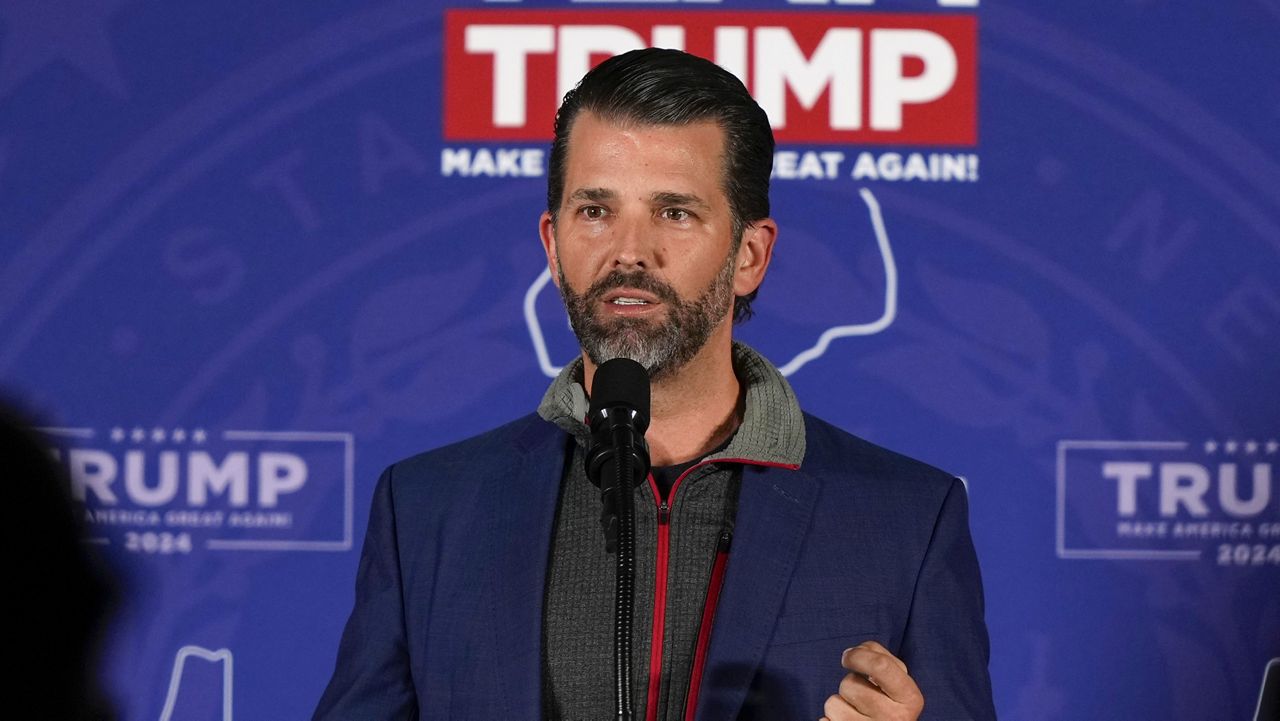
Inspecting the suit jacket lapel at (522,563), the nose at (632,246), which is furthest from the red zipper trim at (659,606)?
the nose at (632,246)

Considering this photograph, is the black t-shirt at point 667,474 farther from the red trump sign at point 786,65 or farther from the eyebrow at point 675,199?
the red trump sign at point 786,65

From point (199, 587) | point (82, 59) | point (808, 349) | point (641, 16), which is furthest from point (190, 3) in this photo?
point (808, 349)

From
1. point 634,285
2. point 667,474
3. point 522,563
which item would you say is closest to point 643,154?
point 634,285

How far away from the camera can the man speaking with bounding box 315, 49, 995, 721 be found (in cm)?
150

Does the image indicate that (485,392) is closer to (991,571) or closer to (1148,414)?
(991,571)

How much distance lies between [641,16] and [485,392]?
683mm

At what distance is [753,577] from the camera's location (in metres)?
1.51

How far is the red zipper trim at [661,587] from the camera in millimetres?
1483

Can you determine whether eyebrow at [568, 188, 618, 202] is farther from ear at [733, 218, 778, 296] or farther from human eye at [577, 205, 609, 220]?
ear at [733, 218, 778, 296]

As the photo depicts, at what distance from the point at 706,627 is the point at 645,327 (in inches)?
12.7

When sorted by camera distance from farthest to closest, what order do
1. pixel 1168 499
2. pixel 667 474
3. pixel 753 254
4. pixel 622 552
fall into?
pixel 1168 499
pixel 753 254
pixel 667 474
pixel 622 552

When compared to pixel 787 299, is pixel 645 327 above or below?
below

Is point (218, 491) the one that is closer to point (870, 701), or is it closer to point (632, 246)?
point (632, 246)

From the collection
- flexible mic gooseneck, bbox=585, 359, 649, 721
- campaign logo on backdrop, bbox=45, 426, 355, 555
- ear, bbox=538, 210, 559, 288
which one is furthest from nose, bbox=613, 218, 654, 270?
campaign logo on backdrop, bbox=45, 426, 355, 555
